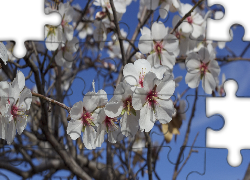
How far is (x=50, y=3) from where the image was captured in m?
1.64

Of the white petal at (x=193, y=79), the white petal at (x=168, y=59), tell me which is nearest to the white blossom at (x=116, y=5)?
the white petal at (x=168, y=59)

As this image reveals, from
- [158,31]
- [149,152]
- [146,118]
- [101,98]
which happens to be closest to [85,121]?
[101,98]

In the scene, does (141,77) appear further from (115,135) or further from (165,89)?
(115,135)

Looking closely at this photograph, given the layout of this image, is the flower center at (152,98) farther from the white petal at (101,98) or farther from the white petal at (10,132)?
the white petal at (10,132)

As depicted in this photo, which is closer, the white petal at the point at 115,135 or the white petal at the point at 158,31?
the white petal at the point at 115,135

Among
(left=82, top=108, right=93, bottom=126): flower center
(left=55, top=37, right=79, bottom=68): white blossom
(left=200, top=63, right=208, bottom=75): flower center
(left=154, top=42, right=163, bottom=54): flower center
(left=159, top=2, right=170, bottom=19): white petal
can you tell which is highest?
(left=159, top=2, right=170, bottom=19): white petal

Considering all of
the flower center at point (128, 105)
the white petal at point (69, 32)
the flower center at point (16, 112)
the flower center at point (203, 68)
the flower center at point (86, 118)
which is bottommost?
the flower center at point (86, 118)

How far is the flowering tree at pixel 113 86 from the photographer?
916 mm

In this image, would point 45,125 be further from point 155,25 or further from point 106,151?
point 155,25

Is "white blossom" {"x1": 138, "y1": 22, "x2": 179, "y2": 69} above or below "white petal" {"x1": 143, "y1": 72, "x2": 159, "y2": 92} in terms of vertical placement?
above

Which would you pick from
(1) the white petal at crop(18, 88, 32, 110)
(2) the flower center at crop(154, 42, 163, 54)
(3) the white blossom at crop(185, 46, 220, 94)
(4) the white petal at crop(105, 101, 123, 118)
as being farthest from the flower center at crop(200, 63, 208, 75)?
(1) the white petal at crop(18, 88, 32, 110)

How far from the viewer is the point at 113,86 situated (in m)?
1.15

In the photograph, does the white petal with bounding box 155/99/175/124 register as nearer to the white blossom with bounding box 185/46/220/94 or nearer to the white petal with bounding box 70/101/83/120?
the white petal with bounding box 70/101/83/120

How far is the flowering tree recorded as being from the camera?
0.92 m
